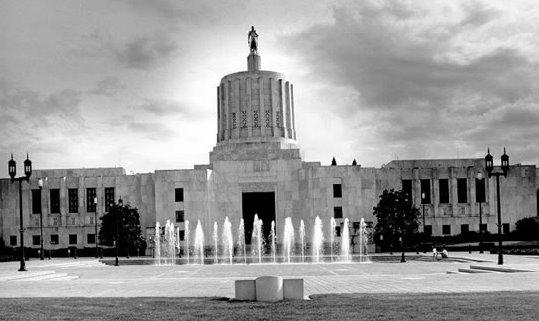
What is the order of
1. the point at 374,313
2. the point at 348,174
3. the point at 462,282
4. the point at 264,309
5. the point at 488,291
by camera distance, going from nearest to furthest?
the point at 374,313, the point at 264,309, the point at 488,291, the point at 462,282, the point at 348,174

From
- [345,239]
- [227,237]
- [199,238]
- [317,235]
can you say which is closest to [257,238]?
[227,237]

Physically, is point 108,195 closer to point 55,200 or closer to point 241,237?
point 55,200

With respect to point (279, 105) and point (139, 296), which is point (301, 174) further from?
point (139, 296)

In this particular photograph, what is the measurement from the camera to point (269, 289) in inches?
656

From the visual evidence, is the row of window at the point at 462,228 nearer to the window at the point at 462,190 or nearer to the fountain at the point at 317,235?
the window at the point at 462,190

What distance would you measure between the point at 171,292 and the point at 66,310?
18.1 feet

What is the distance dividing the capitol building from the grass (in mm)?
45095

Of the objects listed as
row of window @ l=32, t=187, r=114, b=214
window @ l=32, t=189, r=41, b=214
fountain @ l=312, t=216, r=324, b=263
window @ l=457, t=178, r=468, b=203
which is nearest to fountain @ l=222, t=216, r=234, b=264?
fountain @ l=312, t=216, r=324, b=263

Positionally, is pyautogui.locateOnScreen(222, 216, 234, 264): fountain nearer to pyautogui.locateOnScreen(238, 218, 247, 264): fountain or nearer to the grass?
pyautogui.locateOnScreen(238, 218, 247, 264): fountain

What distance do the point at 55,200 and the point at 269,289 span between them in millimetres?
53962

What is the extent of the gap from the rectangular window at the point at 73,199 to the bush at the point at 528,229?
37939 mm

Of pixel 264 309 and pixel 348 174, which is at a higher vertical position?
pixel 348 174

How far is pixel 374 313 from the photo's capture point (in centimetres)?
1405

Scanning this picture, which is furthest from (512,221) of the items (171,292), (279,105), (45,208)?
(171,292)
